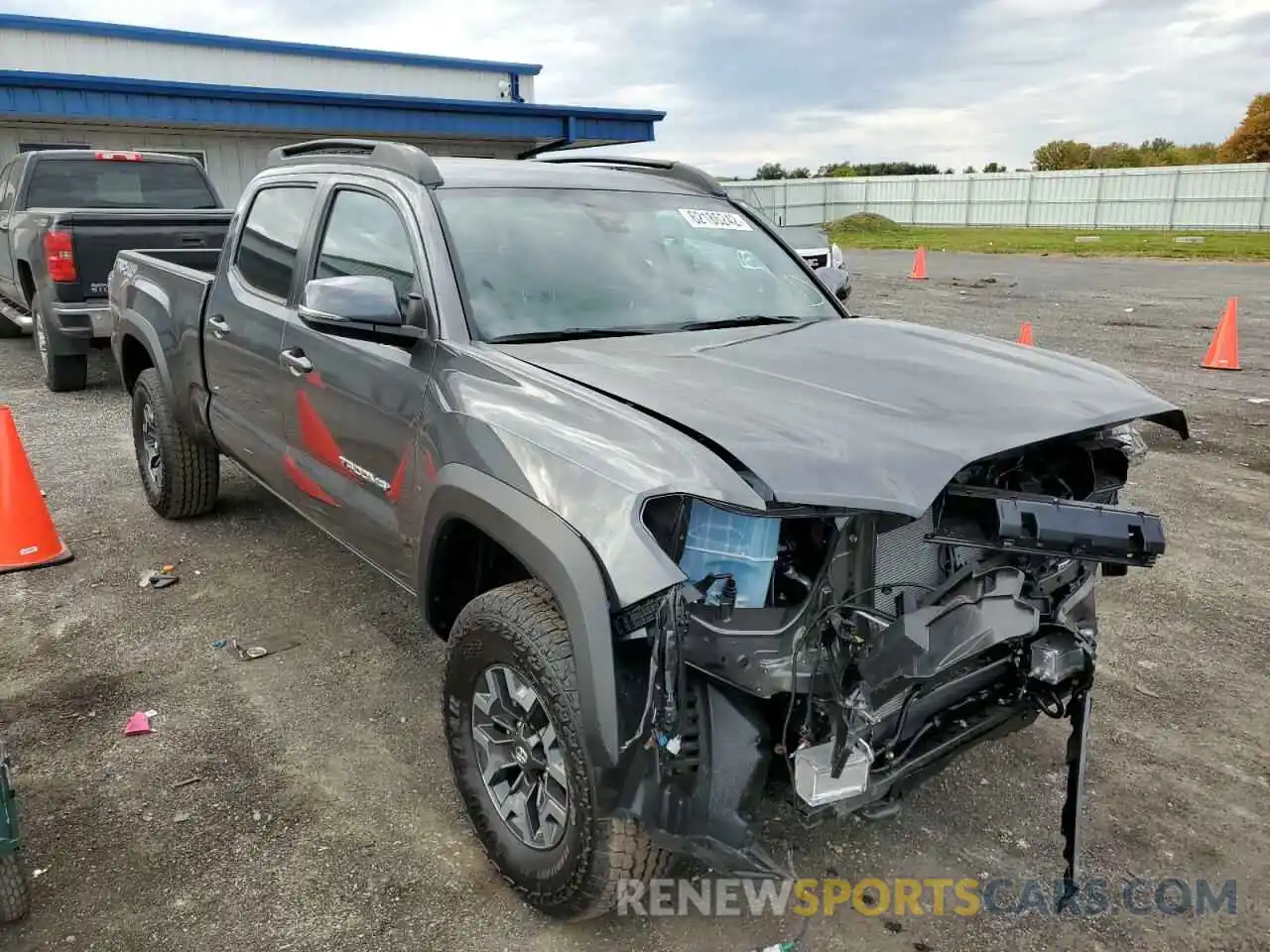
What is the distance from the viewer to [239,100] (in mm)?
17203

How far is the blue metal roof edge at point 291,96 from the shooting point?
1562 centimetres

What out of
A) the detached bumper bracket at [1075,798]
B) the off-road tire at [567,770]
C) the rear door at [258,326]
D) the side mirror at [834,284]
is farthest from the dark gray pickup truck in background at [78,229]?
the detached bumper bracket at [1075,798]

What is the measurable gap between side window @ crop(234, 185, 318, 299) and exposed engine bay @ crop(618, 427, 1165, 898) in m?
2.49

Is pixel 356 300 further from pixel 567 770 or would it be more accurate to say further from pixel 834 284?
pixel 834 284

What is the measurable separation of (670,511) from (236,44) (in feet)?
69.4

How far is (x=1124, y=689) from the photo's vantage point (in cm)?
395

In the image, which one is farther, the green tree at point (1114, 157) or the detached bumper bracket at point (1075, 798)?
the green tree at point (1114, 157)

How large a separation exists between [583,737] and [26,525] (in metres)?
4.12

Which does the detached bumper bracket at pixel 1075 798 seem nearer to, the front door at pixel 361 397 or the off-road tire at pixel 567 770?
the off-road tire at pixel 567 770

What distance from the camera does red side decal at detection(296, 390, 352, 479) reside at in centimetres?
368

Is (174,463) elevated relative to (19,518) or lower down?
elevated

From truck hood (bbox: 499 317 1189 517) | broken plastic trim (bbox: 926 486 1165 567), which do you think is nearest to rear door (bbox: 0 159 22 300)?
truck hood (bbox: 499 317 1189 517)

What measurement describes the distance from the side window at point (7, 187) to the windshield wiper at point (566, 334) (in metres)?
9.41

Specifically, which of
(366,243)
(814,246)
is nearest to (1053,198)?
(814,246)
